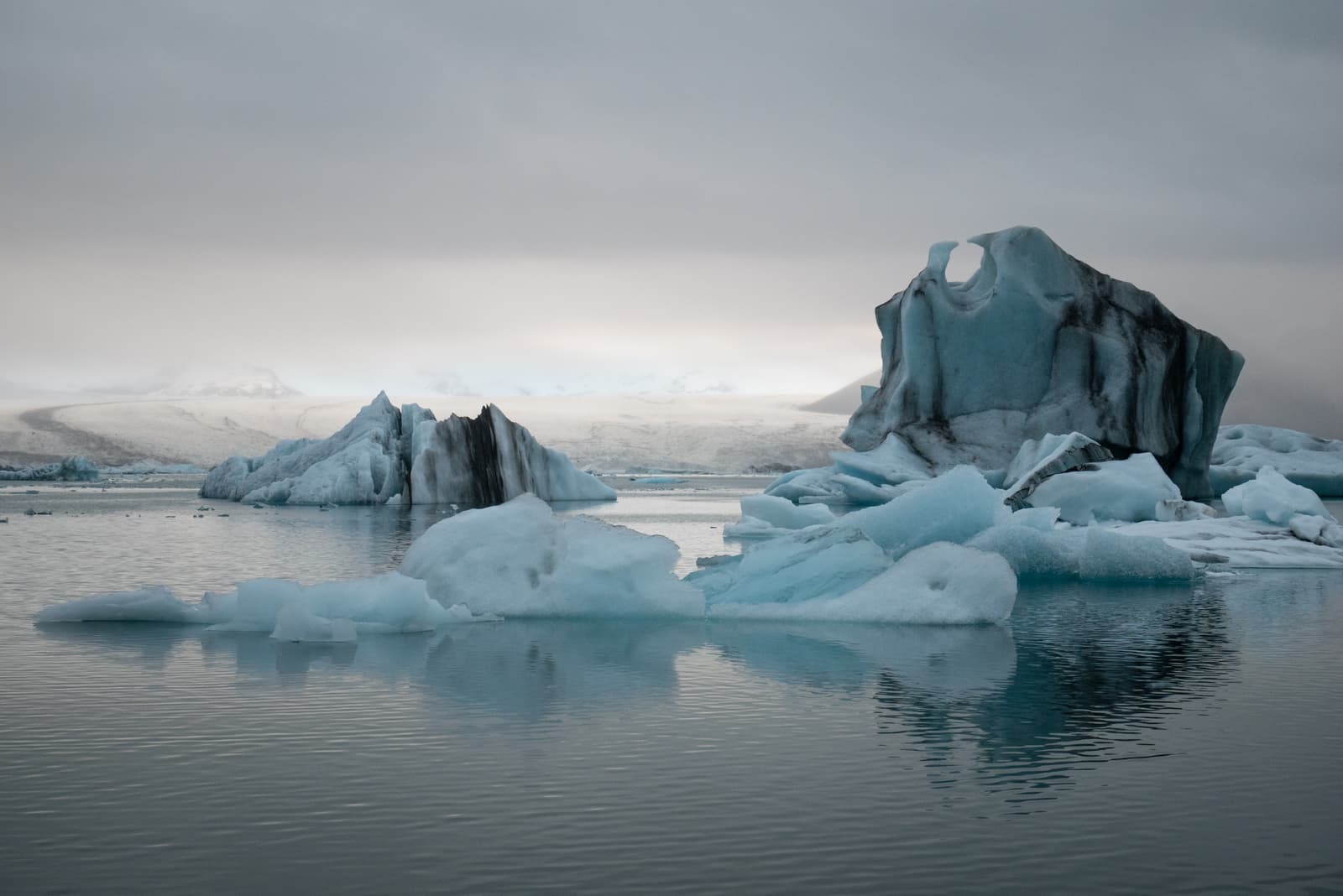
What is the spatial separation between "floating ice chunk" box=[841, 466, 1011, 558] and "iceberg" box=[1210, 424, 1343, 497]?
23312 millimetres

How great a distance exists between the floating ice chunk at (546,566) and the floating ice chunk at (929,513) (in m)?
3.08

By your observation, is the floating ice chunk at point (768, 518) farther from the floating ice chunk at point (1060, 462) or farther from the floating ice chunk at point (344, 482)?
the floating ice chunk at point (344, 482)

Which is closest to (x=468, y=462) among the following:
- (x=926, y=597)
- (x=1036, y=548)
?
(x=1036, y=548)

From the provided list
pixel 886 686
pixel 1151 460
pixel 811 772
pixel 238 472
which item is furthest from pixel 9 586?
pixel 238 472

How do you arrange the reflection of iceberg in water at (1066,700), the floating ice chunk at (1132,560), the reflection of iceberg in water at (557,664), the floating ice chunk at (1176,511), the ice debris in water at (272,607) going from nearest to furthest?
the reflection of iceberg in water at (1066,700) → the reflection of iceberg in water at (557,664) → the ice debris in water at (272,607) → the floating ice chunk at (1132,560) → the floating ice chunk at (1176,511)

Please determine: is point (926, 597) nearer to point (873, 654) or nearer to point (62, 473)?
point (873, 654)

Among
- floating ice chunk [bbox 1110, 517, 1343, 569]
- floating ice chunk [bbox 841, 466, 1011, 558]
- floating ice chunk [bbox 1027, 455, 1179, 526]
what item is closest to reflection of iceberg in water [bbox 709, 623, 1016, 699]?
floating ice chunk [bbox 841, 466, 1011, 558]

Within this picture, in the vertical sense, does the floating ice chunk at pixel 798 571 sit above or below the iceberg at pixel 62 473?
below

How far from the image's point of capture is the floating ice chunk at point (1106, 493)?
19.4m

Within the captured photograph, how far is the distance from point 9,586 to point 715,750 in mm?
9004

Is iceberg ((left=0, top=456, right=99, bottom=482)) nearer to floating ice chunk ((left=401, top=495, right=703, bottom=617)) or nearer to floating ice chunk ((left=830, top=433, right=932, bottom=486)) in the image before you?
floating ice chunk ((left=830, top=433, right=932, bottom=486))

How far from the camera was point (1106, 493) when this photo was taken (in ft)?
63.9

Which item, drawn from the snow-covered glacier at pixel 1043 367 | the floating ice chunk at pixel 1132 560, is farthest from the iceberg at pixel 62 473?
the floating ice chunk at pixel 1132 560

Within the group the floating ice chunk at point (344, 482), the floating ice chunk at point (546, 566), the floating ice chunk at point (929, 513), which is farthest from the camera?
the floating ice chunk at point (344, 482)
